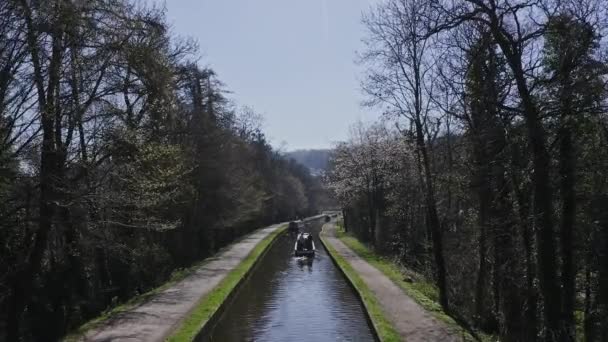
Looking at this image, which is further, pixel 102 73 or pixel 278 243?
pixel 278 243

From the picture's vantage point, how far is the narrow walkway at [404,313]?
14.0 meters

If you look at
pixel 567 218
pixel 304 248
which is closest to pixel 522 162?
pixel 567 218

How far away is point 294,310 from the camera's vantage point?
20469 millimetres

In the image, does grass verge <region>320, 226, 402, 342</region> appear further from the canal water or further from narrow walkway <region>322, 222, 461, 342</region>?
the canal water

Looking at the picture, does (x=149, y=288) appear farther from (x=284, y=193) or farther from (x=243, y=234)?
(x=284, y=193)

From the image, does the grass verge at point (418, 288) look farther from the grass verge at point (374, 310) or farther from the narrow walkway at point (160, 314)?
the narrow walkway at point (160, 314)

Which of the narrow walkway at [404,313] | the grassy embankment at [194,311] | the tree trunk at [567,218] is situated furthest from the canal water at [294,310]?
the tree trunk at [567,218]

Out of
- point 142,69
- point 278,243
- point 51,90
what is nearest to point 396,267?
point 142,69

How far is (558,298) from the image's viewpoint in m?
10.9

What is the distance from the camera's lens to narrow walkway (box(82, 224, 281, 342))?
13.8m

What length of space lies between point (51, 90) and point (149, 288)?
11.8 m

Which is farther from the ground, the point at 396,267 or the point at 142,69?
the point at 142,69

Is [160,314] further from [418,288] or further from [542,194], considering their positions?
[542,194]

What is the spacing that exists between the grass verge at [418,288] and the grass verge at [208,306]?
19.6ft
